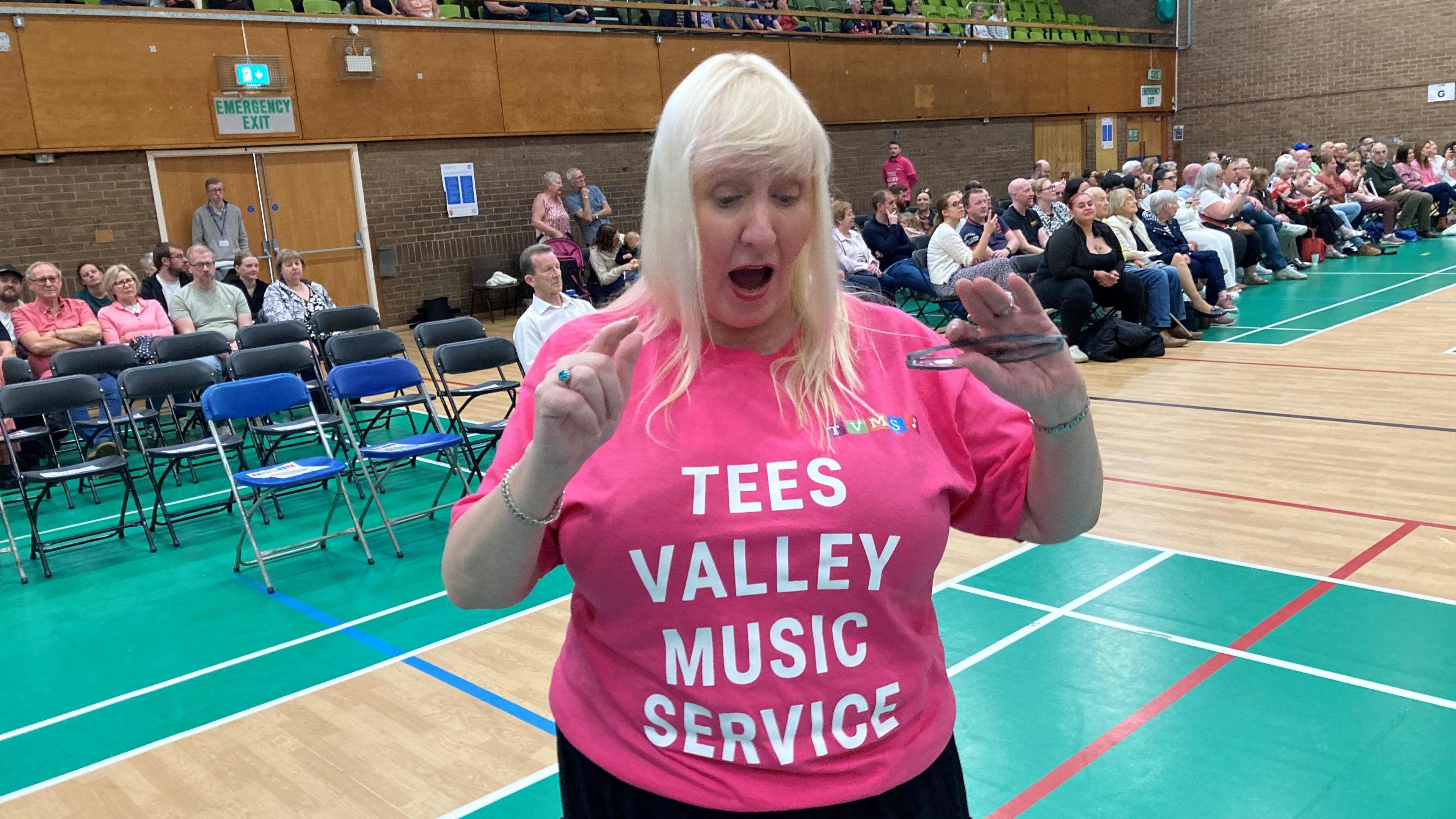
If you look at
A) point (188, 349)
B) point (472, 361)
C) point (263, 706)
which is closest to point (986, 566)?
point (263, 706)

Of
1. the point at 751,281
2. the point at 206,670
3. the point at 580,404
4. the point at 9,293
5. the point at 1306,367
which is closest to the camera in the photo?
the point at 580,404

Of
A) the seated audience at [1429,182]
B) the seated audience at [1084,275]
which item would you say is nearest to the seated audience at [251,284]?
the seated audience at [1084,275]

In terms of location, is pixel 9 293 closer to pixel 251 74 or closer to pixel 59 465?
pixel 59 465

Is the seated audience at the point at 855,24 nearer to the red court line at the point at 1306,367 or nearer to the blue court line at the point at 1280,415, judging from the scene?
the red court line at the point at 1306,367

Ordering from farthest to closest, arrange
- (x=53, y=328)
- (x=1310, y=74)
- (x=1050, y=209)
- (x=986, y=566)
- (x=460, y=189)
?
(x=1310, y=74), (x=460, y=189), (x=1050, y=209), (x=53, y=328), (x=986, y=566)

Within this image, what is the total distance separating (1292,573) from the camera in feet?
14.3

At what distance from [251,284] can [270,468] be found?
5036 mm

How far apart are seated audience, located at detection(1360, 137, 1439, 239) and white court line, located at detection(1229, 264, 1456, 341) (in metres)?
3.98

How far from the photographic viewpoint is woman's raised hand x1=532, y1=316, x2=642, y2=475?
106 centimetres

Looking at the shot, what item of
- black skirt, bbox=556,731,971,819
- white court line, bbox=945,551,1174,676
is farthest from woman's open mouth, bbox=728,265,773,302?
white court line, bbox=945,551,1174,676

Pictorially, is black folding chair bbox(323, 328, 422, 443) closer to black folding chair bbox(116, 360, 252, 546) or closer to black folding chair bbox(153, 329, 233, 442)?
black folding chair bbox(116, 360, 252, 546)

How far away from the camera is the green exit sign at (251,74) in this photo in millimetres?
11977

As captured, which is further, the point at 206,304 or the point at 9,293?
the point at 206,304

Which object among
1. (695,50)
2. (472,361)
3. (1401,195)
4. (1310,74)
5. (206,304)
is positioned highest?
(695,50)
